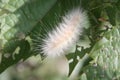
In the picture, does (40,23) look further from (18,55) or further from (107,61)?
(107,61)

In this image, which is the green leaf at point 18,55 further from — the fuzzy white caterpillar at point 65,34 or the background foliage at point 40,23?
the fuzzy white caterpillar at point 65,34

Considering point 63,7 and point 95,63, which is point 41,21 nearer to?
point 63,7

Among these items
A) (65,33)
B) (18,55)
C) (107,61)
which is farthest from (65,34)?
(107,61)

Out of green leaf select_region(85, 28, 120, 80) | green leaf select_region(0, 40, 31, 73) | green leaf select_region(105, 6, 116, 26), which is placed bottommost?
green leaf select_region(85, 28, 120, 80)

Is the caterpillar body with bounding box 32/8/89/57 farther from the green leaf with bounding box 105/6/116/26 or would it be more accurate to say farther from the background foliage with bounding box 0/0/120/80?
the green leaf with bounding box 105/6/116/26

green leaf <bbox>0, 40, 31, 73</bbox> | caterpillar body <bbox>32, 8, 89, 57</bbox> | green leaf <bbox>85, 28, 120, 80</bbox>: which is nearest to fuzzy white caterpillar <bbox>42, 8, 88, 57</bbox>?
caterpillar body <bbox>32, 8, 89, 57</bbox>

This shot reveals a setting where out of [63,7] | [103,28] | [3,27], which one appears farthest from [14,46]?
[103,28]

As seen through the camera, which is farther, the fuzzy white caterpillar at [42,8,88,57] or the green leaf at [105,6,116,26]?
the fuzzy white caterpillar at [42,8,88,57]

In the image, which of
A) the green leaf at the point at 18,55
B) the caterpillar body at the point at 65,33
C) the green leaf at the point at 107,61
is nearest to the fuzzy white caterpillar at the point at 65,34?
the caterpillar body at the point at 65,33

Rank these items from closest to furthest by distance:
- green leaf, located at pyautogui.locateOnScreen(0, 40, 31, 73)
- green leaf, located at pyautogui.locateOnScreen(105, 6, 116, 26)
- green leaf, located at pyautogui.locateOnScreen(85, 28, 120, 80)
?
green leaf, located at pyautogui.locateOnScreen(85, 28, 120, 80), green leaf, located at pyautogui.locateOnScreen(105, 6, 116, 26), green leaf, located at pyautogui.locateOnScreen(0, 40, 31, 73)
